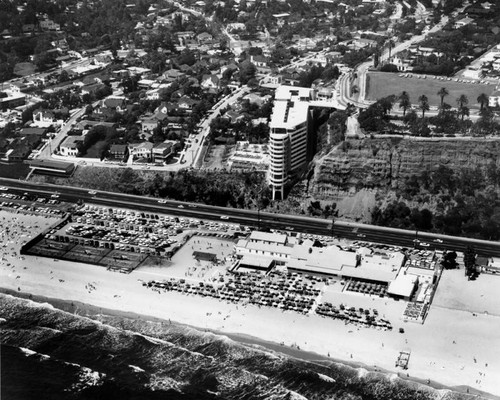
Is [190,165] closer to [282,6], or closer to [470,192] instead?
[470,192]

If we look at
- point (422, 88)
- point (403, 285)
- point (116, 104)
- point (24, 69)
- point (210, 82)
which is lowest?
point (403, 285)

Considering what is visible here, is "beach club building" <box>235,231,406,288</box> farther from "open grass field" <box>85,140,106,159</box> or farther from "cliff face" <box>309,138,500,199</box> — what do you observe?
"open grass field" <box>85,140,106,159</box>

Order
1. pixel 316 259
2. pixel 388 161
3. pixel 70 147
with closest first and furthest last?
pixel 316 259 < pixel 388 161 < pixel 70 147

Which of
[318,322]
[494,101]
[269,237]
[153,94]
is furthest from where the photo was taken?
[153,94]

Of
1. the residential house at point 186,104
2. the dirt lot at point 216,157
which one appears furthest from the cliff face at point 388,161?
the residential house at point 186,104

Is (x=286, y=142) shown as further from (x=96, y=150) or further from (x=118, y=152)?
(x=96, y=150)

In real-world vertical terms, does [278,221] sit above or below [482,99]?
below

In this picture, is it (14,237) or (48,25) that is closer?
(14,237)

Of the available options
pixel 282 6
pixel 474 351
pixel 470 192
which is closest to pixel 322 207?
pixel 470 192

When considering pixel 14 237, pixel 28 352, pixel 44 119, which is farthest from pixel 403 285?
pixel 44 119
